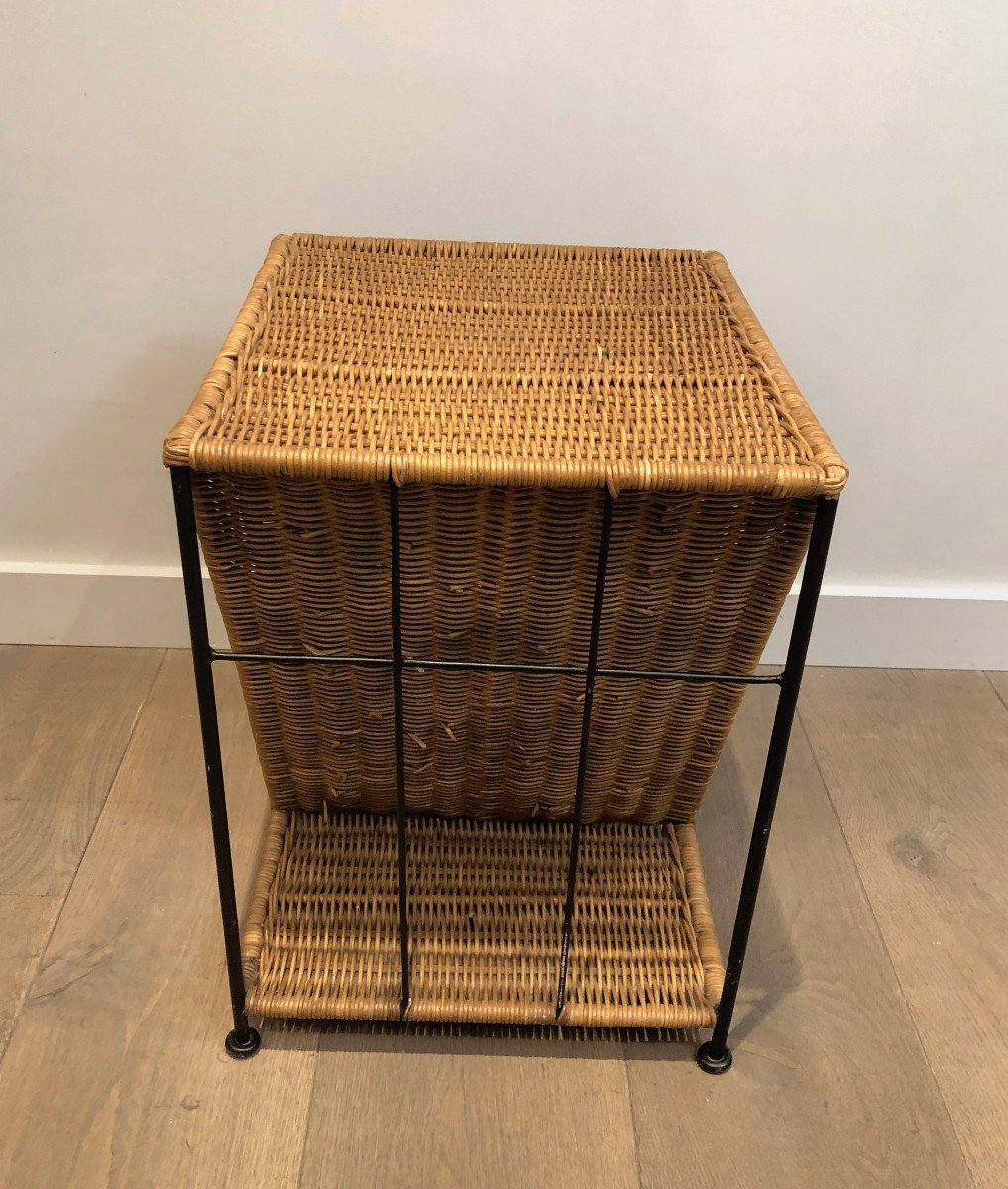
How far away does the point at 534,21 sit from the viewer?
91 cm

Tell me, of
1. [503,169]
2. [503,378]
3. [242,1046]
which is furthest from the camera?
[503,169]

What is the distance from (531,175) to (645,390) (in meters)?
0.43

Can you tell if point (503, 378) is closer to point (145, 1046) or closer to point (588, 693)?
point (588, 693)

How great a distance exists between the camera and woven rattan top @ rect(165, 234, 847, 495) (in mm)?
571

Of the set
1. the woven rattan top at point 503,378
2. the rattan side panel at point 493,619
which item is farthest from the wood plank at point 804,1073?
the woven rattan top at point 503,378

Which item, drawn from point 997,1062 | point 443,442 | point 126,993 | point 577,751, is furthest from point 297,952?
point 997,1062

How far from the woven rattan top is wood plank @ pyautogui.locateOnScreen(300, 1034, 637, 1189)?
49cm

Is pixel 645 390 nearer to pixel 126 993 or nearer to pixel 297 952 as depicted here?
pixel 297 952

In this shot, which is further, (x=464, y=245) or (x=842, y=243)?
(x=842, y=243)

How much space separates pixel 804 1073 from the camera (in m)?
0.80

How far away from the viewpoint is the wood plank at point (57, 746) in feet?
3.10

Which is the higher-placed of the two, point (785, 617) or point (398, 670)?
point (398, 670)

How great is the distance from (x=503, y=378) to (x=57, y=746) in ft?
2.27

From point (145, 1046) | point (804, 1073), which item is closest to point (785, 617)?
point (804, 1073)
